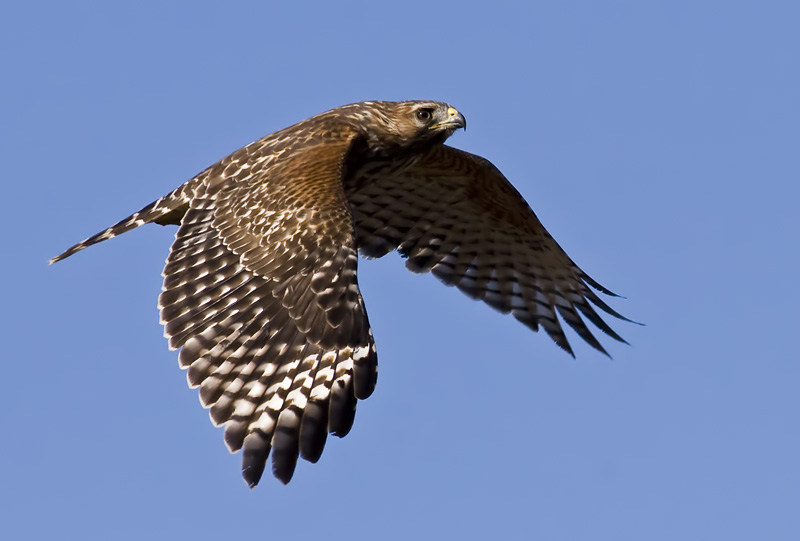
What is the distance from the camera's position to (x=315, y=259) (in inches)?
387

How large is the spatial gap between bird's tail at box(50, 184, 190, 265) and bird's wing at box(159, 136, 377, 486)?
32.8 inches

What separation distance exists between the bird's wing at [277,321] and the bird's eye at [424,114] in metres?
1.61

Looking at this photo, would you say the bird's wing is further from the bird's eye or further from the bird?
the bird's eye

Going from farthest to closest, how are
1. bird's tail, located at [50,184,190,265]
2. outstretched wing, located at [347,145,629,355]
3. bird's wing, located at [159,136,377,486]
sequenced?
outstretched wing, located at [347,145,629,355] < bird's tail, located at [50,184,190,265] < bird's wing, located at [159,136,377,486]

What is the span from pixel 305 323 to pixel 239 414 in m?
0.83

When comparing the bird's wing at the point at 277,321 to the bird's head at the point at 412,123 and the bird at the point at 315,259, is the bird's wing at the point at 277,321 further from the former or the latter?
the bird's head at the point at 412,123

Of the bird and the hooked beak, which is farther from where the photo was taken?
the hooked beak

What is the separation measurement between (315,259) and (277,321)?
0.51 meters

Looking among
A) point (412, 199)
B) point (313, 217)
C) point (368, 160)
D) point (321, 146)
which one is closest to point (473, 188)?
point (412, 199)

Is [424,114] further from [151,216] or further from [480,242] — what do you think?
[151,216]

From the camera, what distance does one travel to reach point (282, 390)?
9.52 meters

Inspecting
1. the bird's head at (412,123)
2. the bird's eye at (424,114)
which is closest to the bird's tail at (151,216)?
the bird's head at (412,123)

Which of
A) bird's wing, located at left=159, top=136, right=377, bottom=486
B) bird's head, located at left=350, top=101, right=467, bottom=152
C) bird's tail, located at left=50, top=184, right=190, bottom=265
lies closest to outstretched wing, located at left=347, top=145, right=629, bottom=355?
bird's head, located at left=350, top=101, right=467, bottom=152

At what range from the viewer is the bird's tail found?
11266 millimetres
